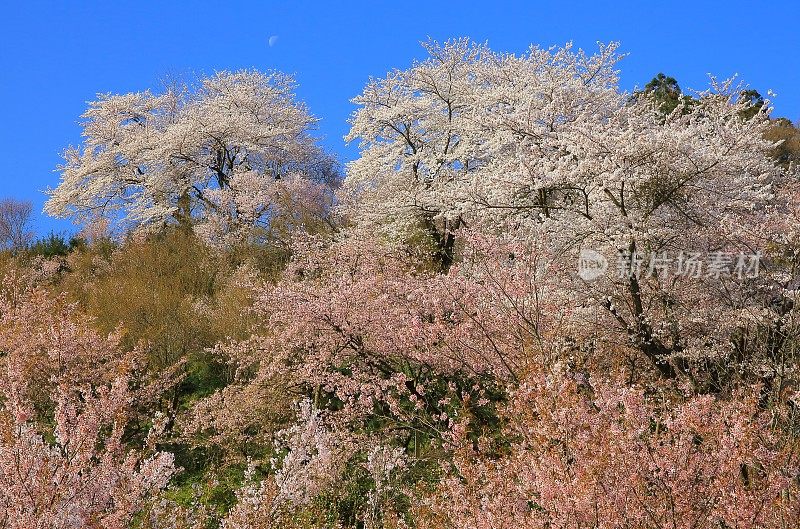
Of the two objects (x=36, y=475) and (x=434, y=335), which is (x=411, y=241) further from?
(x=36, y=475)

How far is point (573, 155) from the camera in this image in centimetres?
1002

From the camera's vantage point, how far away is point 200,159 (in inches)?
1105

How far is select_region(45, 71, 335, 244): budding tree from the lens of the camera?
2503cm

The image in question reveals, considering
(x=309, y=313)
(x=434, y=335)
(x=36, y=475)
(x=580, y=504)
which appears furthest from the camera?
(x=309, y=313)

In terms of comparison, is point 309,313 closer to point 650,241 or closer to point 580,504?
point 650,241

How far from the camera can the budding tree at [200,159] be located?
985 inches

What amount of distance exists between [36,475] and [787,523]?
5030mm

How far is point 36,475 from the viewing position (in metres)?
4.68

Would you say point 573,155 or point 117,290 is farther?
point 117,290

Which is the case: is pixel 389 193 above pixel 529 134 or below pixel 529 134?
above

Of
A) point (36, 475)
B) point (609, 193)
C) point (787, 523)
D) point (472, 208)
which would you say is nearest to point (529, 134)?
point (472, 208)

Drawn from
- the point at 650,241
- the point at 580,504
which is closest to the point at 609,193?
the point at 650,241

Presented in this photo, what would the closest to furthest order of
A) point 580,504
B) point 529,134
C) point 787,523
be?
point 580,504
point 787,523
point 529,134

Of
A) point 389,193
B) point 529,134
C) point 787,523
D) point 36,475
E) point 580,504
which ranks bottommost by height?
point 787,523
